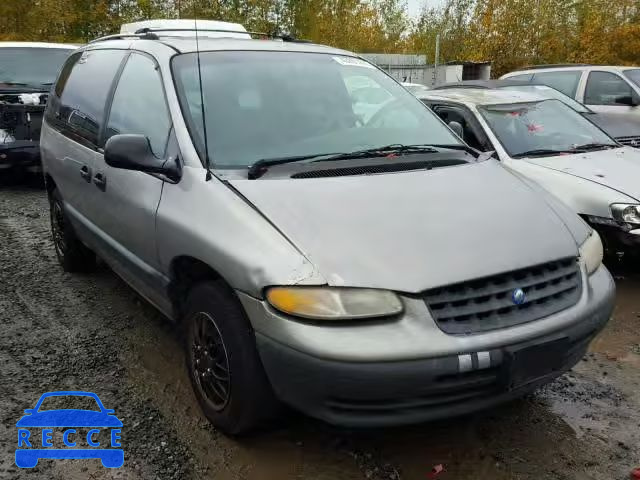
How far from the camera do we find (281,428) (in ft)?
9.51

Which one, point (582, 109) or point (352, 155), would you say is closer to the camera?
point (352, 155)

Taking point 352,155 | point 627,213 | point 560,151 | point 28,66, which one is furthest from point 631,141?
point 28,66

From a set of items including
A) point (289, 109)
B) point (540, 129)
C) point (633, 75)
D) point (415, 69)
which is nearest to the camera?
point (289, 109)

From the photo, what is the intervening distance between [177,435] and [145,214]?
1097 millimetres

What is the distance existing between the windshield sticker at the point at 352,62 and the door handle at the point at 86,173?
1.70 meters

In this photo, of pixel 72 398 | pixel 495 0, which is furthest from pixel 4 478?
pixel 495 0

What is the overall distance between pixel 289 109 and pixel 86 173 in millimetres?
1502

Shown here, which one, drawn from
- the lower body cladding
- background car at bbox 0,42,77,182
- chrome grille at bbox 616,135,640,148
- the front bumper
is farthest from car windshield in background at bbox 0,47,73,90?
the lower body cladding

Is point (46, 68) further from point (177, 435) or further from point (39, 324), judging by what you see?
point (177, 435)

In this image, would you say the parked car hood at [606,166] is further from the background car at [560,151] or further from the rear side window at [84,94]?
the rear side window at [84,94]

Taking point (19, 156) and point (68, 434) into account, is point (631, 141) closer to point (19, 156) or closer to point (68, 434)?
point (68, 434)

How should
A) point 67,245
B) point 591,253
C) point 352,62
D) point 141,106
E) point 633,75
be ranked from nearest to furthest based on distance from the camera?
point 591,253, point 141,106, point 352,62, point 67,245, point 633,75

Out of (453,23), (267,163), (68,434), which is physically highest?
(453,23)

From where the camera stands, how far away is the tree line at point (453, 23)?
16.4 meters
